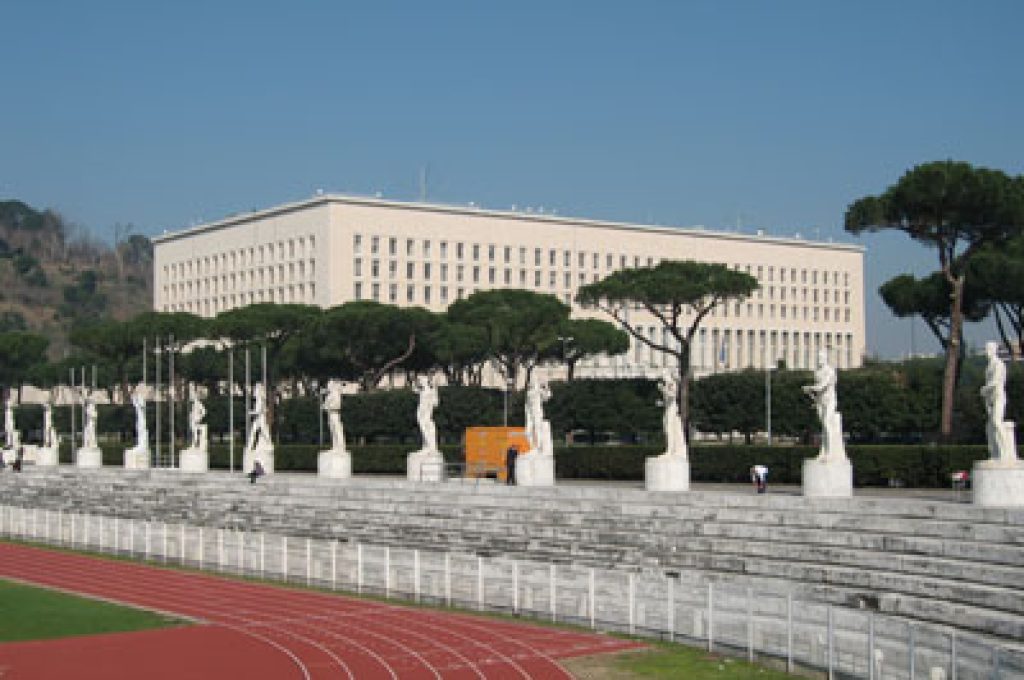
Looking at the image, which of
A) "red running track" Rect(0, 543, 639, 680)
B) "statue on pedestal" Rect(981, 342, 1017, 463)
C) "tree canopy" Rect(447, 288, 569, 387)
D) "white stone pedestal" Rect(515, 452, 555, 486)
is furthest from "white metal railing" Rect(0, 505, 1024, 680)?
"tree canopy" Rect(447, 288, 569, 387)

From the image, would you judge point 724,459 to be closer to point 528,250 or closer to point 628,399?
point 628,399

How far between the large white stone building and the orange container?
186ft

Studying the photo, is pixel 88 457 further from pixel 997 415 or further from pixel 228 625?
pixel 997 415

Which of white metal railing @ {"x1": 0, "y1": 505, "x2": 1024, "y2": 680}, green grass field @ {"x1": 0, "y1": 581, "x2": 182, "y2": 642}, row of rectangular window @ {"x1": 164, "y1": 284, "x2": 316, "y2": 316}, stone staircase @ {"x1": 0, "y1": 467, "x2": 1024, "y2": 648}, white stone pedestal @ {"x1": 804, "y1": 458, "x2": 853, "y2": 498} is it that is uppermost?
row of rectangular window @ {"x1": 164, "y1": 284, "x2": 316, "y2": 316}

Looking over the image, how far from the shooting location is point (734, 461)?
46844 millimetres

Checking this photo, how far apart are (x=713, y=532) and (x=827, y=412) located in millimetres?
3653

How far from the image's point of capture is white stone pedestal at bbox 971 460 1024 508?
79.8ft

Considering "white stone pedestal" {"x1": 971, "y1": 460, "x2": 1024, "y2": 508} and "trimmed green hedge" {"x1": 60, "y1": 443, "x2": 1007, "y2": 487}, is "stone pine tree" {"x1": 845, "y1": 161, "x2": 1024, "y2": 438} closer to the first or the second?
"trimmed green hedge" {"x1": 60, "y1": 443, "x2": 1007, "y2": 487}

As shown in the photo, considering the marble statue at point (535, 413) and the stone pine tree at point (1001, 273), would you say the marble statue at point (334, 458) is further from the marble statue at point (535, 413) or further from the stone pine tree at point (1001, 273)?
the stone pine tree at point (1001, 273)

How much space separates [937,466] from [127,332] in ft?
226

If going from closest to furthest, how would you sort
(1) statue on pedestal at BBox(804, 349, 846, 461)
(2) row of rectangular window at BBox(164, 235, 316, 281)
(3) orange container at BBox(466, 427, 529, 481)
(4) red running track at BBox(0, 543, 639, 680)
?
(4) red running track at BBox(0, 543, 639, 680)
(1) statue on pedestal at BBox(804, 349, 846, 461)
(3) orange container at BBox(466, 427, 529, 481)
(2) row of rectangular window at BBox(164, 235, 316, 281)

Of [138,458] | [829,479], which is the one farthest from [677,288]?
[829,479]

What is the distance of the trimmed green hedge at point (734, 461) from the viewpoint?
40.2 meters

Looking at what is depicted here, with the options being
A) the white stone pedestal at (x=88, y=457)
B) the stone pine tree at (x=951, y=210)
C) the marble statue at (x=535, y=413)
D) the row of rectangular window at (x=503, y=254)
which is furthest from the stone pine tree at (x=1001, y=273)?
the row of rectangular window at (x=503, y=254)
